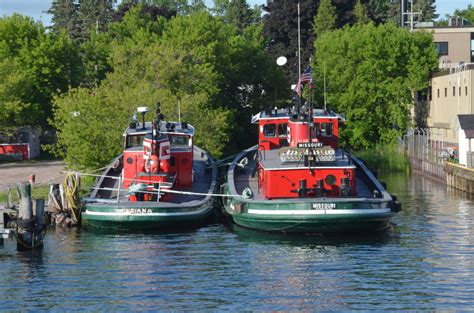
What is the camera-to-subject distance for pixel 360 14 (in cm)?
12044

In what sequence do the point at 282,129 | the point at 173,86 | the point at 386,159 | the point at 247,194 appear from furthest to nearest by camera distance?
the point at 386,159, the point at 173,86, the point at 282,129, the point at 247,194

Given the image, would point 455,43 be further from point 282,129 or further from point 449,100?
point 282,129

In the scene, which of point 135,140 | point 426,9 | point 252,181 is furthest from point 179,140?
point 426,9

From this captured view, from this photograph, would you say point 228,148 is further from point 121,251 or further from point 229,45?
point 121,251

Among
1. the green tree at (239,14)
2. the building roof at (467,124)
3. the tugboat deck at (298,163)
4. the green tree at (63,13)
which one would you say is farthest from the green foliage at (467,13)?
the tugboat deck at (298,163)

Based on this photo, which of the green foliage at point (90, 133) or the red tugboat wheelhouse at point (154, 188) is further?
the green foliage at point (90, 133)

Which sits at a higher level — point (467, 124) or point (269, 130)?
point (467, 124)

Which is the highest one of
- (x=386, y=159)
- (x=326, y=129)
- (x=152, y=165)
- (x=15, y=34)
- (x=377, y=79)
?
(x=15, y=34)

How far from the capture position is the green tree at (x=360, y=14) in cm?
12009

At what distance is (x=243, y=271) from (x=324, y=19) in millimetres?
82713

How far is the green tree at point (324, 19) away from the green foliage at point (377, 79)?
18.8 m

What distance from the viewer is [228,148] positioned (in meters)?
83.8

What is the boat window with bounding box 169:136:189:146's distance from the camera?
51.2 meters

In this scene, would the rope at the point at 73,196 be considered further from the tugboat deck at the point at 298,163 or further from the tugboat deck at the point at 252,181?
the tugboat deck at the point at 298,163
